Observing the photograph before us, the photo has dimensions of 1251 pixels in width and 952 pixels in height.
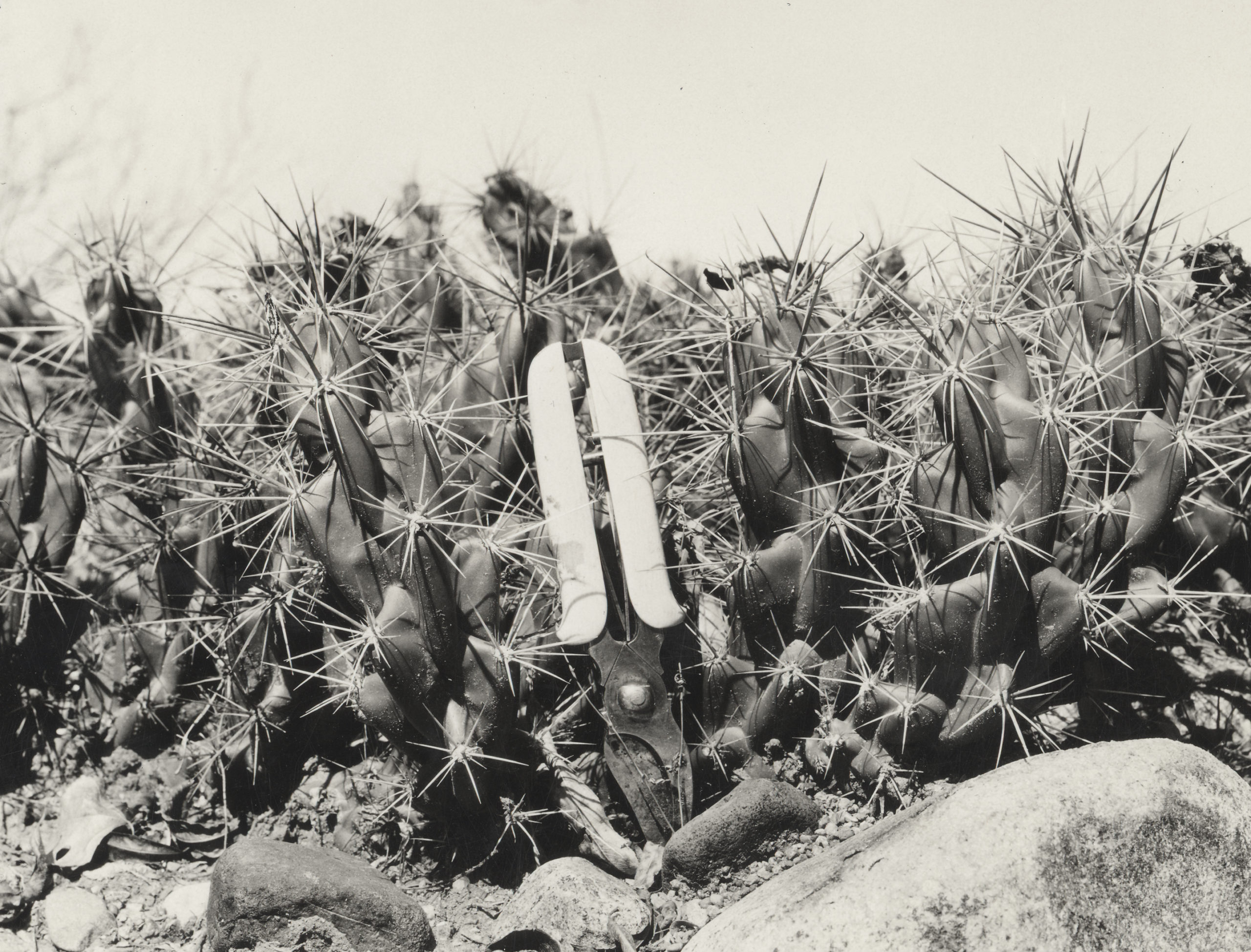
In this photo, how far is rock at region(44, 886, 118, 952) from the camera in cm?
261

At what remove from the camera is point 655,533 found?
2531mm

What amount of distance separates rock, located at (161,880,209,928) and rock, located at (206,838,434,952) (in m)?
0.28

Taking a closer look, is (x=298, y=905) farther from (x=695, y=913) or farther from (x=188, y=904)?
(x=695, y=913)

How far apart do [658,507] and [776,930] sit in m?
1.15

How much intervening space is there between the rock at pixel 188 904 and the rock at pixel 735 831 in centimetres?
117

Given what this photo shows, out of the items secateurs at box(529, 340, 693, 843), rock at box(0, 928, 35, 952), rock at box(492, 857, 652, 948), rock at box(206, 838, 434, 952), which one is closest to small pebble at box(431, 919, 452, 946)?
rock at box(206, 838, 434, 952)

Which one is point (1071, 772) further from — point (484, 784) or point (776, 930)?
point (484, 784)

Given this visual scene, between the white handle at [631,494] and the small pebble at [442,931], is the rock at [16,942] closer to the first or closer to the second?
the small pebble at [442,931]

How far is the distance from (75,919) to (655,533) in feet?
5.48

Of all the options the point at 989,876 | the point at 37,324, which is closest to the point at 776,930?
the point at 989,876

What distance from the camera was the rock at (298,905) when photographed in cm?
233

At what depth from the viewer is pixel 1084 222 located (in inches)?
110

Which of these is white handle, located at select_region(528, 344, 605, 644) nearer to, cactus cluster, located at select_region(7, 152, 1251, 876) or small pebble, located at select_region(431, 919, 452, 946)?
cactus cluster, located at select_region(7, 152, 1251, 876)

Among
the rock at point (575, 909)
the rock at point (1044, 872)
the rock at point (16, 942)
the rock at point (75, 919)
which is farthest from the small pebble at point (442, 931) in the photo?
the rock at point (16, 942)
